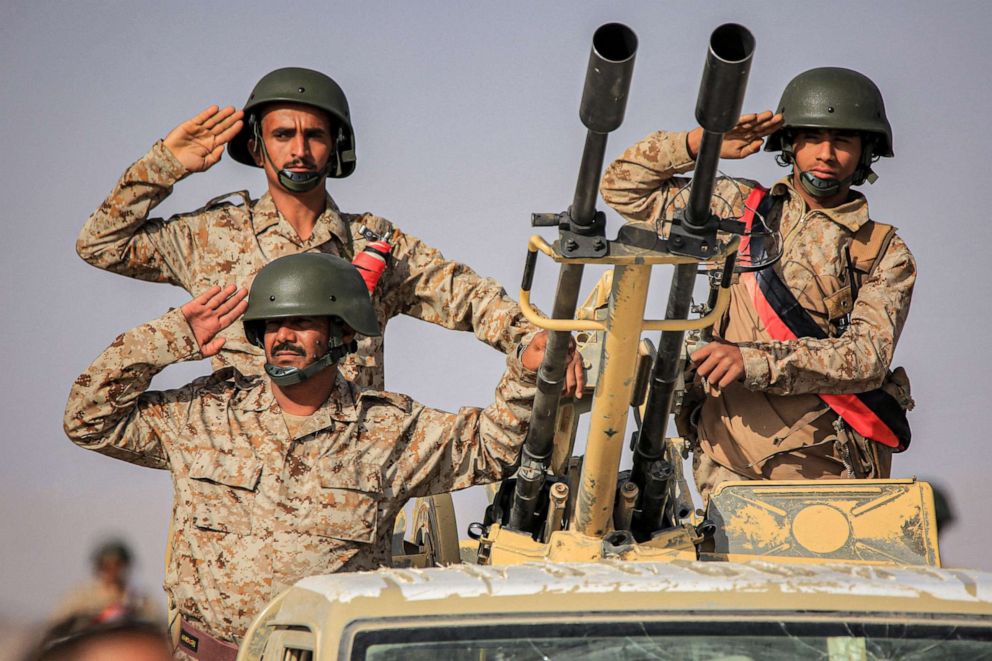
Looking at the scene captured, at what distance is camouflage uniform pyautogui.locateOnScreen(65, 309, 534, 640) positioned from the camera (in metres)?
5.43

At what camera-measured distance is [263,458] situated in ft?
18.4

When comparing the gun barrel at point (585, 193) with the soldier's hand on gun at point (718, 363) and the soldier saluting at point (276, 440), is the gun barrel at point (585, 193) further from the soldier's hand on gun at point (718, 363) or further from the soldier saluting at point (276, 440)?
the soldier's hand on gun at point (718, 363)

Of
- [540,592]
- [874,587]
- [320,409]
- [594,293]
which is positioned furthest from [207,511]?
[874,587]

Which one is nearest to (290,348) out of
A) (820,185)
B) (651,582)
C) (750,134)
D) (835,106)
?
(750,134)

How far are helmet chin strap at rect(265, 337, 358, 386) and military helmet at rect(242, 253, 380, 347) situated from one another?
0.43 feet

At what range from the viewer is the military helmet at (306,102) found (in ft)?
23.1

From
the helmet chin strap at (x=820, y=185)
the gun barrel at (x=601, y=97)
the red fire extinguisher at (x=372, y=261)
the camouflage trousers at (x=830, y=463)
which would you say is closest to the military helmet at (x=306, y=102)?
the red fire extinguisher at (x=372, y=261)

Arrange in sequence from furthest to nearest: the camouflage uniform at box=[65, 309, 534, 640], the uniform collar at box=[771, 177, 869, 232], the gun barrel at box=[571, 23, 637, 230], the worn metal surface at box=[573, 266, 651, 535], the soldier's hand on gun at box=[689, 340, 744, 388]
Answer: the uniform collar at box=[771, 177, 869, 232] → the soldier's hand on gun at box=[689, 340, 744, 388] → the camouflage uniform at box=[65, 309, 534, 640] → the worn metal surface at box=[573, 266, 651, 535] → the gun barrel at box=[571, 23, 637, 230]

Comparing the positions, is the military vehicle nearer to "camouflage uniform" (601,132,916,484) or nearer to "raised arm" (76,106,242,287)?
"camouflage uniform" (601,132,916,484)

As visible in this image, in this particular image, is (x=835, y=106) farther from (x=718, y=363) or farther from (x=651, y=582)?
(x=651, y=582)

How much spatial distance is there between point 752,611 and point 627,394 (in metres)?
Answer: 1.70

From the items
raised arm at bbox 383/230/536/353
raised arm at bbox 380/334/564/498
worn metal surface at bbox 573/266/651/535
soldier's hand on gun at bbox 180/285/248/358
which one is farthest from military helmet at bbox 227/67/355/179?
worn metal surface at bbox 573/266/651/535

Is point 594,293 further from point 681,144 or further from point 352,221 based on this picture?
point 352,221

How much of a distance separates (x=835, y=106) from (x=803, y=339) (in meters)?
1.19
